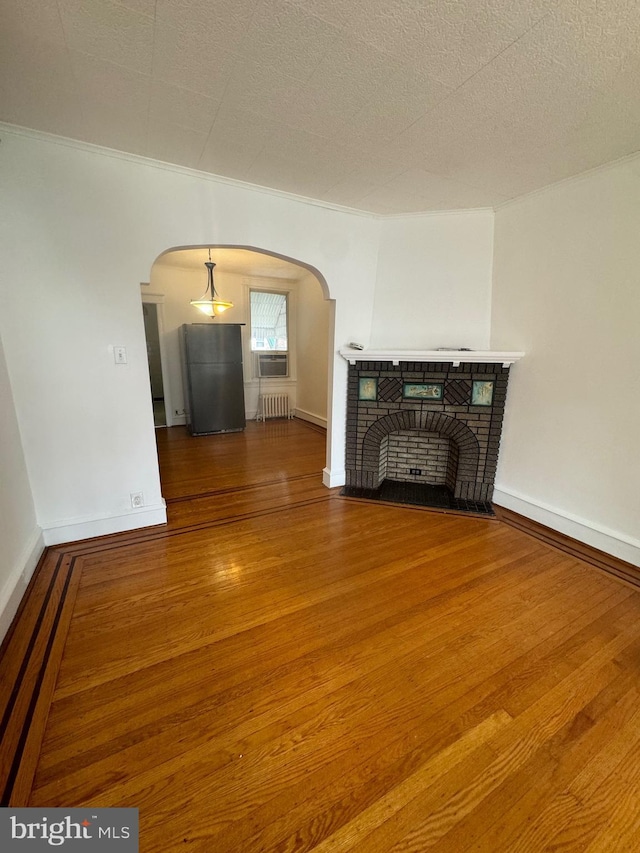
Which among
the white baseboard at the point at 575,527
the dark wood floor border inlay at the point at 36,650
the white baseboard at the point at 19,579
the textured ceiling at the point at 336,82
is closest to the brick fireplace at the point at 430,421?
the white baseboard at the point at 575,527

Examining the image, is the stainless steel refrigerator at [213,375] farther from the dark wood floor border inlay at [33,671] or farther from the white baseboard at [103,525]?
the dark wood floor border inlay at [33,671]

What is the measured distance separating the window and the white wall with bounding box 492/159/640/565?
425 centimetres

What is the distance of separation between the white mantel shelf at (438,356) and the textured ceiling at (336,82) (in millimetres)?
1228

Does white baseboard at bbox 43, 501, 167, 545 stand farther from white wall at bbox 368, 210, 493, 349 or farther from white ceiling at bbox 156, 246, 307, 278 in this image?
white ceiling at bbox 156, 246, 307, 278

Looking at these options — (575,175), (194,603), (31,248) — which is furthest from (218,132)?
(194,603)

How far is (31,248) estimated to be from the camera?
2.05 metres

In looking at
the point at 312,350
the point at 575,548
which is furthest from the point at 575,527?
A: the point at 312,350

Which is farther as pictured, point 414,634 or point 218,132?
point 218,132

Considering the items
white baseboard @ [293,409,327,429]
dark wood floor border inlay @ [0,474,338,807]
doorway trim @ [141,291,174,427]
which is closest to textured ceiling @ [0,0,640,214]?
dark wood floor border inlay @ [0,474,338,807]

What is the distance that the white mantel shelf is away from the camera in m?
2.80

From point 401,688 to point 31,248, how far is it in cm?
308

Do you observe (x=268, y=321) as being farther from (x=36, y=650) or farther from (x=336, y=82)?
(x=36, y=650)

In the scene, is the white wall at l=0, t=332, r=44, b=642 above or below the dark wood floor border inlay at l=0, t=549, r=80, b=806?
above

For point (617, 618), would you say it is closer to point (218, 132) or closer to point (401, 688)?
point (401, 688)
